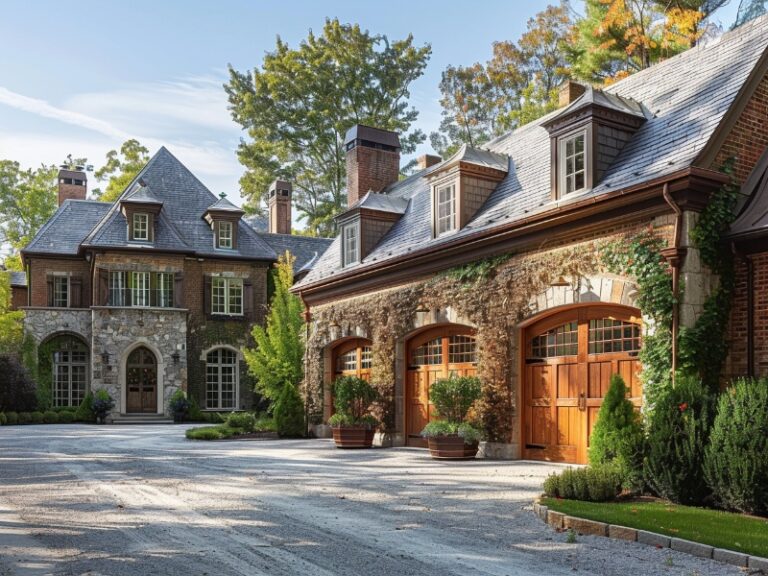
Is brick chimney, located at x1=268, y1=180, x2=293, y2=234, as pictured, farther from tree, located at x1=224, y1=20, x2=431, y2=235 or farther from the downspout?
the downspout

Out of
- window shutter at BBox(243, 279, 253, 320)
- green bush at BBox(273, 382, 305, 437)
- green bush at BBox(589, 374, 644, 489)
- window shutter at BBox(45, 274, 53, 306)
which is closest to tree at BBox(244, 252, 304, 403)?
green bush at BBox(273, 382, 305, 437)

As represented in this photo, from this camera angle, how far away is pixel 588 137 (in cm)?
1427

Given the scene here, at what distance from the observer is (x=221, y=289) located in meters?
35.0

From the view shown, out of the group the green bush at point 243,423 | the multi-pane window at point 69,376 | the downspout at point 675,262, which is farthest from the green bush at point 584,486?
the multi-pane window at point 69,376

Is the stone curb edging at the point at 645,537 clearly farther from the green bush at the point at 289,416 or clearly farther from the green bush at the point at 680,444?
the green bush at the point at 289,416

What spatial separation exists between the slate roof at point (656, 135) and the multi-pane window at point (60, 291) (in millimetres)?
19621

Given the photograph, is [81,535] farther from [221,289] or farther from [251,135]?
[251,135]

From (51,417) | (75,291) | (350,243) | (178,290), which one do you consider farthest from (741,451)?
(75,291)

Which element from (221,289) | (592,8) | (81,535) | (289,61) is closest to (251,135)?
(289,61)

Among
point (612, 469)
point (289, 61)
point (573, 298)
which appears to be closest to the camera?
point (612, 469)

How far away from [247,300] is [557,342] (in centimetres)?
2230

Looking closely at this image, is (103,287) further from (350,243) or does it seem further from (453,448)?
(453,448)

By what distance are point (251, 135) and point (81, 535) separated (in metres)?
37.9

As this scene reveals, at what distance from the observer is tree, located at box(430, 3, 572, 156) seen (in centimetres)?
3472
